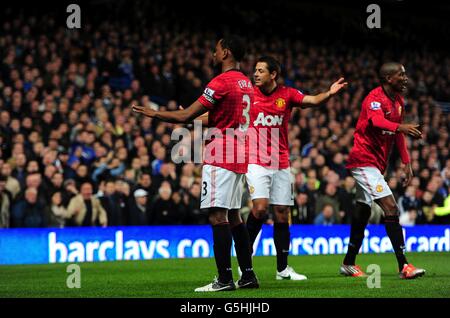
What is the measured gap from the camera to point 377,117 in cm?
1081

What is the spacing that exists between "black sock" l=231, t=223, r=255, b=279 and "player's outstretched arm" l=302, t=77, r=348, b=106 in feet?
5.62

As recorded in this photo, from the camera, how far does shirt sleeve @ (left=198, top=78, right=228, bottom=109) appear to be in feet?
29.4

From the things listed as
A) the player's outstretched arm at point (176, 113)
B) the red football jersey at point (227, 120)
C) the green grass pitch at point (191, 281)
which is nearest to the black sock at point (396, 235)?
the green grass pitch at point (191, 281)

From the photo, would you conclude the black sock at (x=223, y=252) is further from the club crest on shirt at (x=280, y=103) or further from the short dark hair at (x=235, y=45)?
the club crest on shirt at (x=280, y=103)

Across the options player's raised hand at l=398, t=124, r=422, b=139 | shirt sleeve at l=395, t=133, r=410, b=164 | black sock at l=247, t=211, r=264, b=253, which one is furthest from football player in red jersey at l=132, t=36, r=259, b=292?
shirt sleeve at l=395, t=133, r=410, b=164

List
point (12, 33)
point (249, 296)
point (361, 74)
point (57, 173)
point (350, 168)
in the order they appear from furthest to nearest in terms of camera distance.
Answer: point (361, 74)
point (12, 33)
point (57, 173)
point (350, 168)
point (249, 296)

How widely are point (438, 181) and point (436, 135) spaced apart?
483 cm

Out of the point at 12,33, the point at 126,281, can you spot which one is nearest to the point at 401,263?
the point at 126,281

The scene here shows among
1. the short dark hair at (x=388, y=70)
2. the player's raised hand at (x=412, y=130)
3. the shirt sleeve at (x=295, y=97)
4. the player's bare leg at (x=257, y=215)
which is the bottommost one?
the player's bare leg at (x=257, y=215)

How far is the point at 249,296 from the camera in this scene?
8.50 m

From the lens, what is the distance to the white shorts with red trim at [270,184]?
10.5 metres

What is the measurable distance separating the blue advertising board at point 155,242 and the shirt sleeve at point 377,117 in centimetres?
694

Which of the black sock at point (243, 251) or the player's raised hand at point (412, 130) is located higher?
the player's raised hand at point (412, 130)

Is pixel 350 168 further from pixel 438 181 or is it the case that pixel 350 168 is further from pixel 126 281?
pixel 438 181
